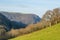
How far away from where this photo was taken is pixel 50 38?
1423 inches

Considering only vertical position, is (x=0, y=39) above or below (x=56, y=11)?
below

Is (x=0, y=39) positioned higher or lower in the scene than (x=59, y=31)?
lower

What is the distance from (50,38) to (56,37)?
1123 millimetres

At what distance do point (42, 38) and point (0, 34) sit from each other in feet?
59.9

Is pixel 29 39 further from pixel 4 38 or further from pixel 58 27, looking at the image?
pixel 4 38

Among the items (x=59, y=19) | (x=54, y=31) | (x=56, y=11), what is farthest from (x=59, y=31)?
(x=56, y=11)

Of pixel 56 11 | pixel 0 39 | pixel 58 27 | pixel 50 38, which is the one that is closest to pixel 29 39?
pixel 50 38


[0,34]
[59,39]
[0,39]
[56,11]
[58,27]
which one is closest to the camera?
[59,39]

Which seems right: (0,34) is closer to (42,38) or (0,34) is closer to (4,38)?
(4,38)

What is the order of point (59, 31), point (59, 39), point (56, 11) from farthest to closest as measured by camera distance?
point (56, 11) → point (59, 31) → point (59, 39)

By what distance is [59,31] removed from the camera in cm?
4028

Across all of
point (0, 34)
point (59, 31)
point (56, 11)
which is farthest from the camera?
point (56, 11)

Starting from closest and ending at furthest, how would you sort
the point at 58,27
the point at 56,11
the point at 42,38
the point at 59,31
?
1. the point at 42,38
2. the point at 59,31
3. the point at 58,27
4. the point at 56,11

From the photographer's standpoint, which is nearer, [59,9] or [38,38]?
[38,38]
